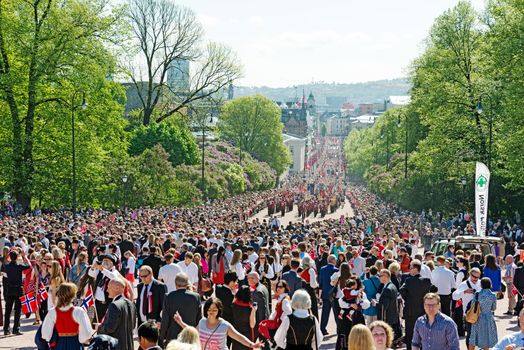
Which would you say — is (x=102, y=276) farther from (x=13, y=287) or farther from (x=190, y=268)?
(x=13, y=287)

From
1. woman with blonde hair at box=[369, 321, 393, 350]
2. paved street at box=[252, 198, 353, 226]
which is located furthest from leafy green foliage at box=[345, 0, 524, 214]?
woman with blonde hair at box=[369, 321, 393, 350]

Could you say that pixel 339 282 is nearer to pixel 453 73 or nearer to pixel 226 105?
pixel 453 73

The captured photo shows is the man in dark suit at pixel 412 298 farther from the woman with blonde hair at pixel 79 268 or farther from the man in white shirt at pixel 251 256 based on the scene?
the woman with blonde hair at pixel 79 268

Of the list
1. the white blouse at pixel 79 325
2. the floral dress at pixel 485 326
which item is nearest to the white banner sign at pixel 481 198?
the floral dress at pixel 485 326

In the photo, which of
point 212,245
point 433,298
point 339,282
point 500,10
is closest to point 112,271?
point 339,282

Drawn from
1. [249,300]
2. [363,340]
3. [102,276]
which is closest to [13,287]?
[102,276]

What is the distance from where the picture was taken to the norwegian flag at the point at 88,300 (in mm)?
14016

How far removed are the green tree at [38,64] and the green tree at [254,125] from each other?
64.6 meters

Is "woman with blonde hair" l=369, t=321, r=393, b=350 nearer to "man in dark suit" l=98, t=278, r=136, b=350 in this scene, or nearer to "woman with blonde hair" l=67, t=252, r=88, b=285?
"man in dark suit" l=98, t=278, r=136, b=350

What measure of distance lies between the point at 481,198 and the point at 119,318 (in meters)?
22.5

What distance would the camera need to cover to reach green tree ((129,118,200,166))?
66562 millimetres

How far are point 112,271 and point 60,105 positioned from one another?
3117 centimetres

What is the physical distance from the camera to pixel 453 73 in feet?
168

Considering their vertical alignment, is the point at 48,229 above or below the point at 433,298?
below
